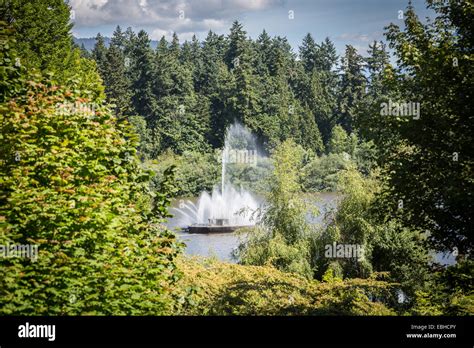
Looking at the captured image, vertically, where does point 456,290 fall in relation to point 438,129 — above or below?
below

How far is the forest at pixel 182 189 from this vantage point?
7.04 meters

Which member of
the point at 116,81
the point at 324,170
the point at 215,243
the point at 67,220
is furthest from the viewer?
the point at 324,170

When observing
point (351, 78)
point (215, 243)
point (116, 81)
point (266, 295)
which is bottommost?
point (266, 295)

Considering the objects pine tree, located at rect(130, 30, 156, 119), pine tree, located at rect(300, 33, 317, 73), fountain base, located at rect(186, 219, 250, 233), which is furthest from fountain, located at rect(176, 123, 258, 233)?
pine tree, located at rect(300, 33, 317, 73)

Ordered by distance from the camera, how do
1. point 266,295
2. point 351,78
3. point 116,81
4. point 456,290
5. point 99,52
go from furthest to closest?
point 351,78
point 99,52
point 116,81
point 266,295
point 456,290

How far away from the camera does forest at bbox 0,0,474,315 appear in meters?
7.04

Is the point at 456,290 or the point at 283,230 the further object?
the point at 283,230

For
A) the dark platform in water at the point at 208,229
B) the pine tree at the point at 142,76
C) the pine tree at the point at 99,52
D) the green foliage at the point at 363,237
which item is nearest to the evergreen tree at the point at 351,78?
the dark platform in water at the point at 208,229

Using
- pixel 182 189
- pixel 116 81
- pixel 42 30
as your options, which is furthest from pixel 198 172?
pixel 182 189

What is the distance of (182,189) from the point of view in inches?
546

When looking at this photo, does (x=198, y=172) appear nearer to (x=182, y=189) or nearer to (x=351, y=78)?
(x=351, y=78)

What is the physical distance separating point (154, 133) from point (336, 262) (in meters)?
9.32

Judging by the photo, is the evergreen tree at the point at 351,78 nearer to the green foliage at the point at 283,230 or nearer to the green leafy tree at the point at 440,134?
the green foliage at the point at 283,230

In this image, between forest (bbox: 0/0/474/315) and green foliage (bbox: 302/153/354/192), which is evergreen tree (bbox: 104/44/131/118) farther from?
green foliage (bbox: 302/153/354/192)
